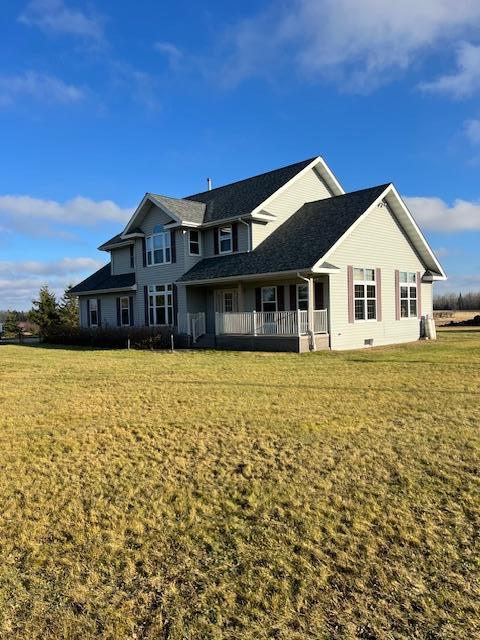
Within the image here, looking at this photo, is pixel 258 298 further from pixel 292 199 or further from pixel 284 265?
pixel 292 199

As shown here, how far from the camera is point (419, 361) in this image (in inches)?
573

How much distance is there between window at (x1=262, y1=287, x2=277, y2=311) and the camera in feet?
69.6

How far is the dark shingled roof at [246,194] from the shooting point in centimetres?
2267

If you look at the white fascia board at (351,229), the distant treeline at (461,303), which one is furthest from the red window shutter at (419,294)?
the distant treeline at (461,303)

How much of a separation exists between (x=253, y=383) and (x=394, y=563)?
7521mm

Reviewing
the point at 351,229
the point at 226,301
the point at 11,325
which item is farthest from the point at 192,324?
the point at 11,325

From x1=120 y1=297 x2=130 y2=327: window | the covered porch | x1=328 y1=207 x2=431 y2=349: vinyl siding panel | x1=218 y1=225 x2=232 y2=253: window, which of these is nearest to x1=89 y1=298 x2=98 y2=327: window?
x1=120 y1=297 x2=130 y2=327: window

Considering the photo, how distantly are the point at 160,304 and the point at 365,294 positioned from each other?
419 inches

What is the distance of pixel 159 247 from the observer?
25109mm

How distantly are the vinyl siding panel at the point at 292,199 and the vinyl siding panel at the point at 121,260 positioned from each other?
10.1 metres

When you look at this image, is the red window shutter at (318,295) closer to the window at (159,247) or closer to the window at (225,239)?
the window at (225,239)

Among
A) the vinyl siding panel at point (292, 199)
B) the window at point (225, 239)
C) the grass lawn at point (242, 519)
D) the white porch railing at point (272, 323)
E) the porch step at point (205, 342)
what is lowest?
the grass lawn at point (242, 519)

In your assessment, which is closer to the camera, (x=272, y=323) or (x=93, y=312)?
(x=272, y=323)

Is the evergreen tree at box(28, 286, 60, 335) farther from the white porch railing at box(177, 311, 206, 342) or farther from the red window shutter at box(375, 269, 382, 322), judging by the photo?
the red window shutter at box(375, 269, 382, 322)
